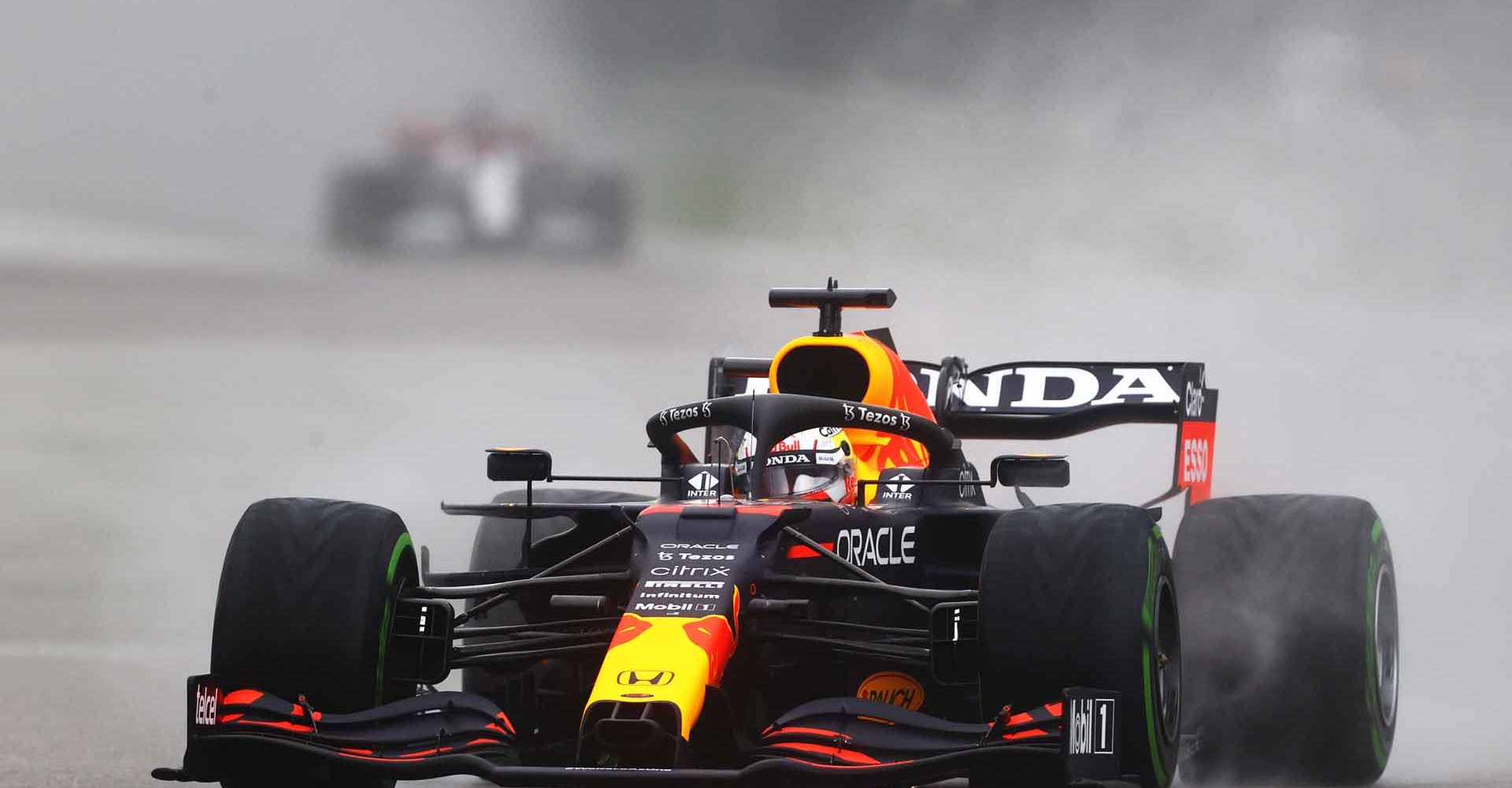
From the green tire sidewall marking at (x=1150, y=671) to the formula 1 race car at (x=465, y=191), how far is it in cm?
1047

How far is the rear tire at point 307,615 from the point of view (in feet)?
25.6

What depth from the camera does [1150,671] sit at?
7.25 metres

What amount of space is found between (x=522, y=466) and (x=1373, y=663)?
4011 millimetres

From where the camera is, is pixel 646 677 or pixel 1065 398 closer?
pixel 646 677

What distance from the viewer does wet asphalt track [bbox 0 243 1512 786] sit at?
1454 centimetres

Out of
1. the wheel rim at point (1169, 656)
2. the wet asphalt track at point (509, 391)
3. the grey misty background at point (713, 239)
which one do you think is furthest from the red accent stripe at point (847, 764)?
the grey misty background at point (713, 239)

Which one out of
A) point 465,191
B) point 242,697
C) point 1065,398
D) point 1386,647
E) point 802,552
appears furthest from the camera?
point 465,191

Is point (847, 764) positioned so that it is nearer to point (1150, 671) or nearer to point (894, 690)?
point (1150, 671)

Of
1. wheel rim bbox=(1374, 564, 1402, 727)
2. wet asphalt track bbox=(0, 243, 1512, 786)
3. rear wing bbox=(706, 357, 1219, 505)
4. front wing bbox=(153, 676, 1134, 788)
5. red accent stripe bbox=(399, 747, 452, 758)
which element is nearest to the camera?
front wing bbox=(153, 676, 1134, 788)

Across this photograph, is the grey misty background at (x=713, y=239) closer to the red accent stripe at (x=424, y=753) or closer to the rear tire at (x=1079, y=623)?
the red accent stripe at (x=424, y=753)

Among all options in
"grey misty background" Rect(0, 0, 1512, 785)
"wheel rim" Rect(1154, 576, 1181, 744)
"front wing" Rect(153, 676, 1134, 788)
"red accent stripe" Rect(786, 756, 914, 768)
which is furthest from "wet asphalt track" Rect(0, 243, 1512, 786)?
"red accent stripe" Rect(786, 756, 914, 768)

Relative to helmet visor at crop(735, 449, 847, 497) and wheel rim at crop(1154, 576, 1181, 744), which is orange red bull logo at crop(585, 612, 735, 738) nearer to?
wheel rim at crop(1154, 576, 1181, 744)

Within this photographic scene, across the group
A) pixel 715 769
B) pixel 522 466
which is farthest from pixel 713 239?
pixel 715 769

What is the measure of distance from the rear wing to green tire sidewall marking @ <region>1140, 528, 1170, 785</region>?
412 centimetres
